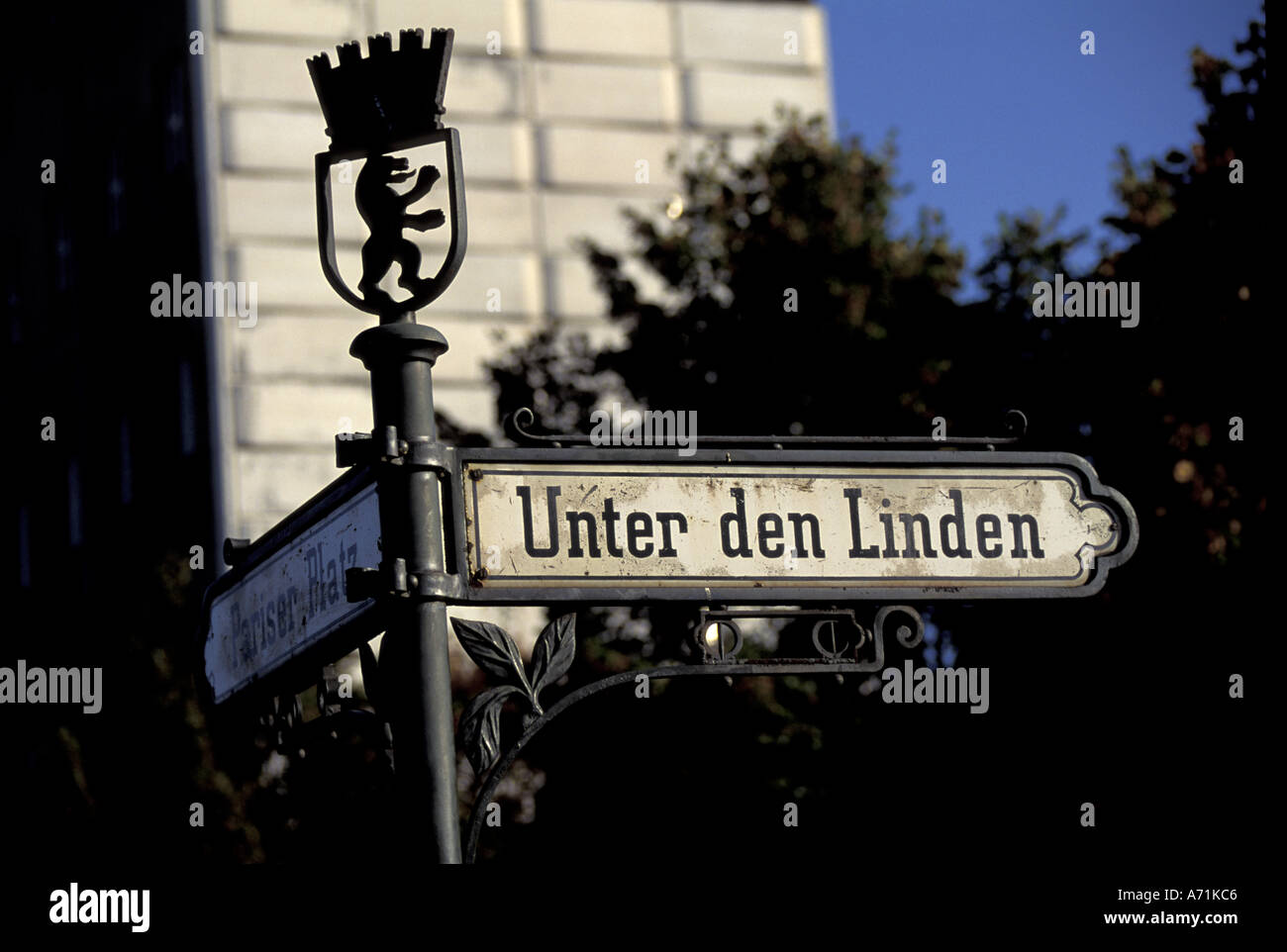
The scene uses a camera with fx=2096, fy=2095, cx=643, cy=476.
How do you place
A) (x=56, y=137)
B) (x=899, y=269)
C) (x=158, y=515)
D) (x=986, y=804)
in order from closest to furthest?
1. (x=986, y=804)
2. (x=899, y=269)
3. (x=158, y=515)
4. (x=56, y=137)

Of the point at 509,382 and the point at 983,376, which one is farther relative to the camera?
the point at 509,382

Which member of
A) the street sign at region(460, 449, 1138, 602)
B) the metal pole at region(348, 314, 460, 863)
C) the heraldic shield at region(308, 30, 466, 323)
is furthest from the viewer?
the heraldic shield at region(308, 30, 466, 323)

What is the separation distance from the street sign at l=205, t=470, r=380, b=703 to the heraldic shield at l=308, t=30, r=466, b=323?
473mm

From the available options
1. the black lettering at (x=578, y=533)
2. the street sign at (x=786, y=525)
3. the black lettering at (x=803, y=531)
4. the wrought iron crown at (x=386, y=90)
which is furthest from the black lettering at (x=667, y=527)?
the wrought iron crown at (x=386, y=90)

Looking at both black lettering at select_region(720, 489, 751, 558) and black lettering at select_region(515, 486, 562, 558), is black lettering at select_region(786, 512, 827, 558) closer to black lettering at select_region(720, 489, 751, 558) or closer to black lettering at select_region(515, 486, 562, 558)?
black lettering at select_region(720, 489, 751, 558)

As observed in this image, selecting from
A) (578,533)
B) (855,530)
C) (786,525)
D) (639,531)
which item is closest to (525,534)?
(578,533)

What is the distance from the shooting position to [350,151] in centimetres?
506

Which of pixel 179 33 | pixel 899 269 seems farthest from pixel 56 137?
pixel 899 269

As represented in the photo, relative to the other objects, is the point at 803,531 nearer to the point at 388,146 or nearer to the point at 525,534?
the point at 525,534

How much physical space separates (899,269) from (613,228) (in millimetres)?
8367

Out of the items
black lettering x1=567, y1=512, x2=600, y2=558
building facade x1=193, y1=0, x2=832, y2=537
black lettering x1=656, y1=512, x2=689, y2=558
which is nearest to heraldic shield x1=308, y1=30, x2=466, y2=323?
black lettering x1=567, y1=512, x2=600, y2=558

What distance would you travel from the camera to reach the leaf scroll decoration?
482 cm

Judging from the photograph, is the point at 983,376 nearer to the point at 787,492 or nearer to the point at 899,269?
the point at 899,269

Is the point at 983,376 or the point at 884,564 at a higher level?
the point at 983,376
